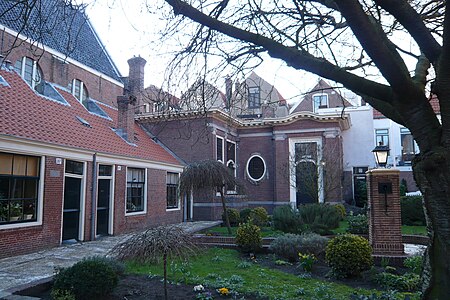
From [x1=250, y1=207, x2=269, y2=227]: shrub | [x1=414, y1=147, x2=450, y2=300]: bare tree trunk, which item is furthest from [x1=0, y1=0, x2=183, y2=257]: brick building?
[x1=414, y1=147, x2=450, y2=300]: bare tree trunk

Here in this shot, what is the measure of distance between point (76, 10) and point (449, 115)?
17.3 ft

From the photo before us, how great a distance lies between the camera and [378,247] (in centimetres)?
937

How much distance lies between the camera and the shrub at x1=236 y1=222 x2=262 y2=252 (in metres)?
10.8

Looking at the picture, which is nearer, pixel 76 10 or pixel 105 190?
pixel 76 10

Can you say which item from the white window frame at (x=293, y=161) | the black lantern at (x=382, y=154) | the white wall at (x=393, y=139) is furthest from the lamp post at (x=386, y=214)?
the white wall at (x=393, y=139)

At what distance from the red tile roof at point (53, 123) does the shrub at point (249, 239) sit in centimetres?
690

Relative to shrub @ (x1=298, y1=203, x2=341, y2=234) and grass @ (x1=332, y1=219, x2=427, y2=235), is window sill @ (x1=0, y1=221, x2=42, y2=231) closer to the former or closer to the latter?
shrub @ (x1=298, y1=203, x2=341, y2=234)

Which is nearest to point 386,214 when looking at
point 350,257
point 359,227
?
point 350,257

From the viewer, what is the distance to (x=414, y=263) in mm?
8109

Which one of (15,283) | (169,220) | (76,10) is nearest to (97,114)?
(169,220)

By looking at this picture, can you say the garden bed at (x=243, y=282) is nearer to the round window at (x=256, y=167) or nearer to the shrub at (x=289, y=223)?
the shrub at (x=289, y=223)

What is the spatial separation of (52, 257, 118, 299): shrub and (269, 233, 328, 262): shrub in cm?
531

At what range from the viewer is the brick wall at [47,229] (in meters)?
10.4

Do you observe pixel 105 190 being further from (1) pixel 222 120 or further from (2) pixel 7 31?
(1) pixel 222 120
